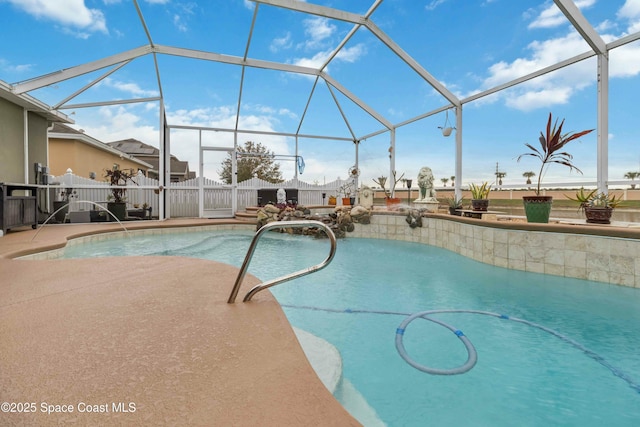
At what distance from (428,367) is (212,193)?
32.5 ft

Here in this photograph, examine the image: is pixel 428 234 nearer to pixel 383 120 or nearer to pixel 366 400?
pixel 383 120

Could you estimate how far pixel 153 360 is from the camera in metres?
1.10

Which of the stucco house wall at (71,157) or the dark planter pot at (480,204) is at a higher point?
the stucco house wall at (71,157)

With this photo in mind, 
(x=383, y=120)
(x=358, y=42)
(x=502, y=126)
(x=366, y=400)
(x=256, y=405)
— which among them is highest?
(x=358, y=42)

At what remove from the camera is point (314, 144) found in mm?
12148

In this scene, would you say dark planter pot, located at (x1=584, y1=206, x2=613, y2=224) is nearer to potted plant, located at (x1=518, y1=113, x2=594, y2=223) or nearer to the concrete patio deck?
potted plant, located at (x1=518, y1=113, x2=594, y2=223)

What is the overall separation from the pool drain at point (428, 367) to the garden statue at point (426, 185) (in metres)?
5.60

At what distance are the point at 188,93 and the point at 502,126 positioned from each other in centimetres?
855

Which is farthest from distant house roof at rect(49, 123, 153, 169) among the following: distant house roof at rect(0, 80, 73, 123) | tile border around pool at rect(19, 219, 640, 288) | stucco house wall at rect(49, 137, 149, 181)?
tile border around pool at rect(19, 219, 640, 288)

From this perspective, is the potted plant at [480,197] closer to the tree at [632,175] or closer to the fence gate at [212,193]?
the tree at [632,175]

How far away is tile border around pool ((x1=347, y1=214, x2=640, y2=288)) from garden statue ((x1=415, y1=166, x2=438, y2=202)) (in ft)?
5.80

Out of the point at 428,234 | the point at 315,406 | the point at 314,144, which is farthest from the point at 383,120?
the point at 315,406

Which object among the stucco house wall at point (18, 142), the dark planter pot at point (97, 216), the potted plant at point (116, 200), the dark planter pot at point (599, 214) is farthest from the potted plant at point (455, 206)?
the stucco house wall at point (18, 142)

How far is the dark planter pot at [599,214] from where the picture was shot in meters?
4.37
